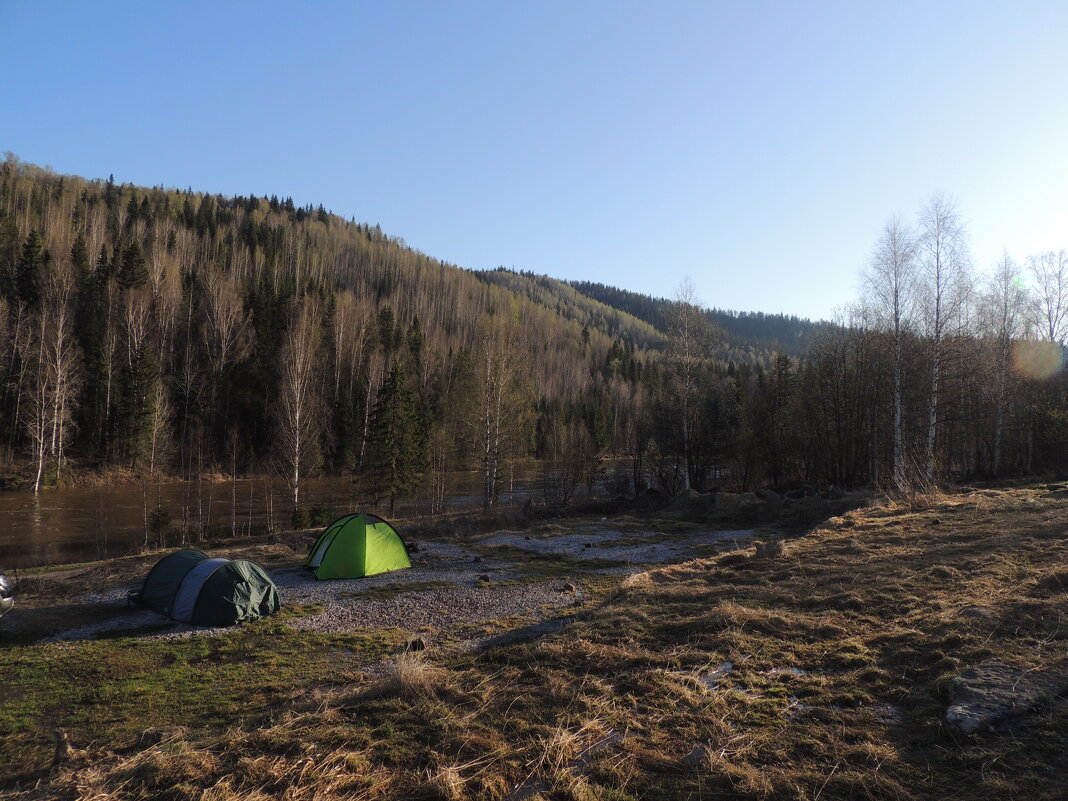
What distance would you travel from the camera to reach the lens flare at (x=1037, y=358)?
2716 cm

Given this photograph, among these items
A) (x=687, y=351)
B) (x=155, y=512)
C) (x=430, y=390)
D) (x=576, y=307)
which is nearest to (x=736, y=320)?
(x=576, y=307)

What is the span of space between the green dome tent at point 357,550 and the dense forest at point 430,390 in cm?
1074

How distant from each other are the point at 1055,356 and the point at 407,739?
121 ft

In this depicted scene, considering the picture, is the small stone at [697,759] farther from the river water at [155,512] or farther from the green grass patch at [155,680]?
the river water at [155,512]

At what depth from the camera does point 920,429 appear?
85.0 ft

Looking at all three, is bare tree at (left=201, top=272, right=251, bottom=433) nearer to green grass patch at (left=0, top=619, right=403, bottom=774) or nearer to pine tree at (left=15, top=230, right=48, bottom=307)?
pine tree at (left=15, top=230, right=48, bottom=307)

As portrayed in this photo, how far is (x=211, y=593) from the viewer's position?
9.48 m

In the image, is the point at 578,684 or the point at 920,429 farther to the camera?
the point at 920,429

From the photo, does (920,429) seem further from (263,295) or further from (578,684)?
(263,295)

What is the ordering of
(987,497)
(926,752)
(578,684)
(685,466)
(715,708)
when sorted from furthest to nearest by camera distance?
(685,466)
(987,497)
(578,684)
(715,708)
(926,752)

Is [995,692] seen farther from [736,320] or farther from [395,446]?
[736,320]

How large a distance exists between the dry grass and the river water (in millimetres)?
16344

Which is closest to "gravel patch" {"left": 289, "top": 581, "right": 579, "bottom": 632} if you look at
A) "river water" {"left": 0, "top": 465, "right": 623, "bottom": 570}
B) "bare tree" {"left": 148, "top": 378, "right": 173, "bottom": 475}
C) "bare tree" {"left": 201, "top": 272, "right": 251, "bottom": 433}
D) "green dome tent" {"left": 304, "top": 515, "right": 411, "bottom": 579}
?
"green dome tent" {"left": 304, "top": 515, "right": 411, "bottom": 579}

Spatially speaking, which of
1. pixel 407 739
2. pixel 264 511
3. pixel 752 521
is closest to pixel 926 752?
pixel 407 739
